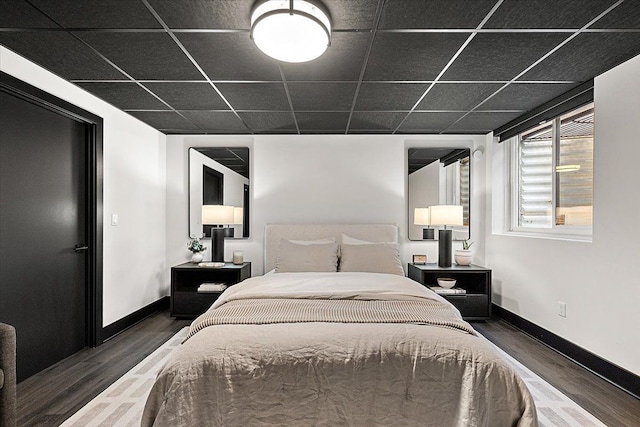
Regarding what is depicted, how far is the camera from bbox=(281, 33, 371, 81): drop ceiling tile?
2.42m

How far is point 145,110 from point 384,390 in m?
3.48

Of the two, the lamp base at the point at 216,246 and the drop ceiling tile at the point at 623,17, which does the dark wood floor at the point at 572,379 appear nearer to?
the drop ceiling tile at the point at 623,17

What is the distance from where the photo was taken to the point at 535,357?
129 inches

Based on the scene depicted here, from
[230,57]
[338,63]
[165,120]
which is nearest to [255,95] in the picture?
[230,57]

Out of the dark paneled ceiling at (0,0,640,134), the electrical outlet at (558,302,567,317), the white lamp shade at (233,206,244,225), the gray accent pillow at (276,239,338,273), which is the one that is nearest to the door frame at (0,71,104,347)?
the dark paneled ceiling at (0,0,640,134)

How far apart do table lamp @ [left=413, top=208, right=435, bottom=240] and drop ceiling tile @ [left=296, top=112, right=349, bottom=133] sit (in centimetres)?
136

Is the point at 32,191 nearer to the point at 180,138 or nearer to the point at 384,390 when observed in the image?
the point at 180,138

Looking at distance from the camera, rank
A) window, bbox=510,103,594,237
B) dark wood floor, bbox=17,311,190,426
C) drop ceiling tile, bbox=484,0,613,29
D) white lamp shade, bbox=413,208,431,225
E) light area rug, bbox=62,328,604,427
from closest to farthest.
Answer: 1. drop ceiling tile, bbox=484,0,613,29
2. light area rug, bbox=62,328,604,427
3. dark wood floor, bbox=17,311,190,426
4. window, bbox=510,103,594,237
5. white lamp shade, bbox=413,208,431,225

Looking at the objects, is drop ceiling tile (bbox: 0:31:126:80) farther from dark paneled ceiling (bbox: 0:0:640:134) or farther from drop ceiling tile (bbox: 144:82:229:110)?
drop ceiling tile (bbox: 144:82:229:110)

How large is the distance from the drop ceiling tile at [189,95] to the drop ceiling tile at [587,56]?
257 centimetres

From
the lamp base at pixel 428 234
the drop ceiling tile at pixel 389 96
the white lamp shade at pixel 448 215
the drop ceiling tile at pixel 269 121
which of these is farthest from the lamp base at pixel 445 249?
the drop ceiling tile at pixel 269 121

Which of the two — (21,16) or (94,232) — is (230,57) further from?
(94,232)

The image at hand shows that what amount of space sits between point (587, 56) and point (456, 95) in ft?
3.29

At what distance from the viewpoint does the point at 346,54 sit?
2.62m
